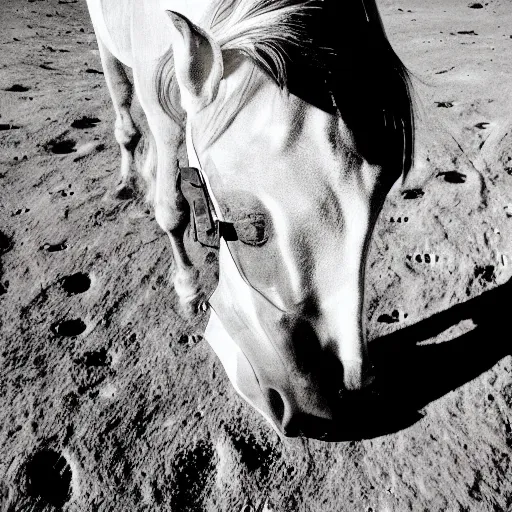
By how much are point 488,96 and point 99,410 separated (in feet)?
12.8

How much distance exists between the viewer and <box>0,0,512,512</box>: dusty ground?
5.28 ft

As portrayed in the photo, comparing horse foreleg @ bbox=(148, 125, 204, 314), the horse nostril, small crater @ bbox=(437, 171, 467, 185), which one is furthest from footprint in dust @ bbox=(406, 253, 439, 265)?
the horse nostril

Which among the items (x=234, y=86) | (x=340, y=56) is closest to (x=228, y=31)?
(x=234, y=86)

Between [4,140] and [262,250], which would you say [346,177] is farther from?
[4,140]

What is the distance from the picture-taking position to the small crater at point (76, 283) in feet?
7.68

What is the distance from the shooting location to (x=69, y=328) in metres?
2.16

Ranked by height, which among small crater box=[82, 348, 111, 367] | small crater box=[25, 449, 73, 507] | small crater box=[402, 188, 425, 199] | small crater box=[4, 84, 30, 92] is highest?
small crater box=[4, 84, 30, 92]

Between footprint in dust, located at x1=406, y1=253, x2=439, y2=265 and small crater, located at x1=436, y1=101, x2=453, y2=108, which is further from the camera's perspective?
small crater, located at x1=436, y1=101, x2=453, y2=108

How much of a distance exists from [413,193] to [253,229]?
2087 mm

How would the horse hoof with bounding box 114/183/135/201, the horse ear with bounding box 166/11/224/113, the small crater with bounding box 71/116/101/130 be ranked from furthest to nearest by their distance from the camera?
the small crater with bounding box 71/116/101/130
the horse hoof with bounding box 114/183/135/201
the horse ear with bounding box 166/11/224/113

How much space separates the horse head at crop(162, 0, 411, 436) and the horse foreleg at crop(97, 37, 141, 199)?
193cm

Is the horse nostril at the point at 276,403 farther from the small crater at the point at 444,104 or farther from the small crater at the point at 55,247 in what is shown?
the small crater at the point at 444,104

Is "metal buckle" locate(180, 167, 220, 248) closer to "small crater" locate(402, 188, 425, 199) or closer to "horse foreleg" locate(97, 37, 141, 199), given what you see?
"horse foreleg" locate(97, 37, 141, 199)

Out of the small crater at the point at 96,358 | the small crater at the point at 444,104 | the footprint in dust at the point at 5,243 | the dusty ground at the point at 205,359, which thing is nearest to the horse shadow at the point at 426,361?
the dusty ground at the point at 205,359
